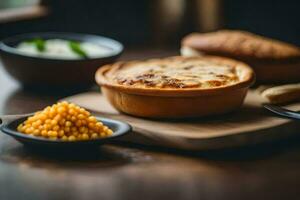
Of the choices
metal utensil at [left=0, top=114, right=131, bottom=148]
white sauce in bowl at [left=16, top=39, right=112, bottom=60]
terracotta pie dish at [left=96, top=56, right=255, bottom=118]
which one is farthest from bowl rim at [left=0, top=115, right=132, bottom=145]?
white sauce in bowl at [left=16, top=39, right=112, bottom=60]

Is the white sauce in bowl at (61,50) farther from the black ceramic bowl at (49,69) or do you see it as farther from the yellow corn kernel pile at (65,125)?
the yellow corn kernel pile at (65,125)

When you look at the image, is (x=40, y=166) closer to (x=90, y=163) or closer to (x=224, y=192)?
(x=90, y=163)

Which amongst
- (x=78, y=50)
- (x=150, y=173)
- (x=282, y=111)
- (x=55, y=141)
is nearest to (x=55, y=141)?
(x=55, y=141)

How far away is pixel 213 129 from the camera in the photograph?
62.1 inches

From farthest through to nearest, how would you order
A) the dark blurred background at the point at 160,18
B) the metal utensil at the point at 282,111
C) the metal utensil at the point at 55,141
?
the dark blurred background at the point at 160,18
the metal utensil at the point at 282,111
the metal utensil at the point at 55,141

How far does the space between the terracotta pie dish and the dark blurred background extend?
43.2 inches

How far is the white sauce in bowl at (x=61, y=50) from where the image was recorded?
2061 millimetres

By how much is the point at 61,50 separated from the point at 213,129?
0.69 m

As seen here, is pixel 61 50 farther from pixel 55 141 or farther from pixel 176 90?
pixel 55 141

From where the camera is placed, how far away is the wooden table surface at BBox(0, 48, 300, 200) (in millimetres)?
1281

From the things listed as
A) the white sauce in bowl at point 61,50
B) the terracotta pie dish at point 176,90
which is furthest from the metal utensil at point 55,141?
the white sauce in bowl at point 61,50

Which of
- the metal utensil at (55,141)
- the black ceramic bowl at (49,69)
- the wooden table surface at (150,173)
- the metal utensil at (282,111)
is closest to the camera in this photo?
the wooden table surface at (150,173)

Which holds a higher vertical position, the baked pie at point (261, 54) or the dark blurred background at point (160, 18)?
the baked pie at point (261, 54)

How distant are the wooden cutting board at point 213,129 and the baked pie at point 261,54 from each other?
10.4 inches
